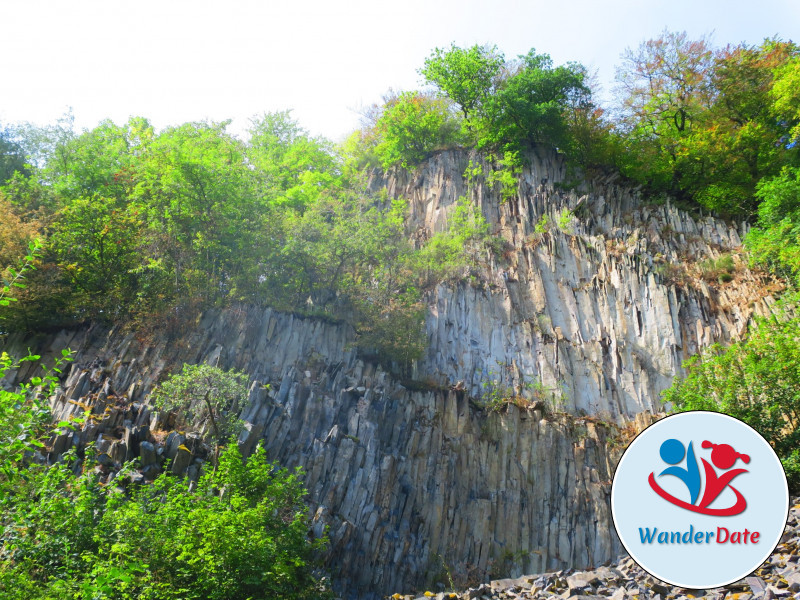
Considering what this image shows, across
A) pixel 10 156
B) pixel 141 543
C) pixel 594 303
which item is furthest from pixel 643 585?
pixel 10 156

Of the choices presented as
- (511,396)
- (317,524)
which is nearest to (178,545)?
(317,524)

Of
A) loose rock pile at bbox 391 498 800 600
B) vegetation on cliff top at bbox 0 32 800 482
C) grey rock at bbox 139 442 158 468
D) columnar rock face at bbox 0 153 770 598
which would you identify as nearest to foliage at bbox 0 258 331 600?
grey rock at bbox 139 442 158 468

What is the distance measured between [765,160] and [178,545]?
25.6 metres

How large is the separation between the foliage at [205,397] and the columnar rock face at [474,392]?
54 cm

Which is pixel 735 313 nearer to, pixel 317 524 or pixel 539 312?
pixel 539 312

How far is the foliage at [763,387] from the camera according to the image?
12.4m

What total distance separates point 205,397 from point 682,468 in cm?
1094

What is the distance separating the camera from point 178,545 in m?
9.44

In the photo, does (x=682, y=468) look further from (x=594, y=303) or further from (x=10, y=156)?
(x=10, y=156)

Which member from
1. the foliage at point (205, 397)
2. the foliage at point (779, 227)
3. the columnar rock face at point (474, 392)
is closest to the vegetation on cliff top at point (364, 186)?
the foliage at point (779, 227)

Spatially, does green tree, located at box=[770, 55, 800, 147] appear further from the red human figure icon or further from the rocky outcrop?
the red human figure icon

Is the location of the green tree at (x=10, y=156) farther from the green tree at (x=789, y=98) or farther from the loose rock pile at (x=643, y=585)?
the green tree at (x=789, y=98)

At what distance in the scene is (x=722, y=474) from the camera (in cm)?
835

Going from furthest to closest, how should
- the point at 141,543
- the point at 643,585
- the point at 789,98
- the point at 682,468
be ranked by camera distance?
the point at 789,98
the point at 643,585
the point at 141,543
the point at 682,468
